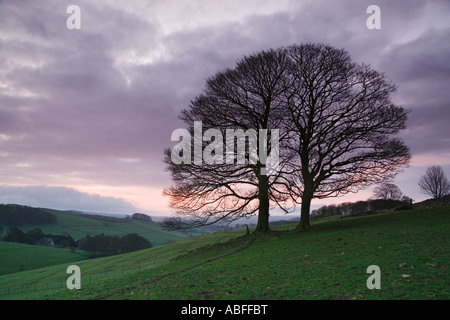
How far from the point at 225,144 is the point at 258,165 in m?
3.49

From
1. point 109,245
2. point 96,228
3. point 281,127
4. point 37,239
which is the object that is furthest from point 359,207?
point 96,228

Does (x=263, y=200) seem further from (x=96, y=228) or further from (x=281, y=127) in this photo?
(x=96, y=228)

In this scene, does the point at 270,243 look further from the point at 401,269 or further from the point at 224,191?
the point at 401,269

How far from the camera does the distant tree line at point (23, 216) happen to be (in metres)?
140

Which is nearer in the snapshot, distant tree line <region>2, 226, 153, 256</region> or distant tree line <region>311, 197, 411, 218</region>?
distant tree line <region>311, 197, 411, 218</region>

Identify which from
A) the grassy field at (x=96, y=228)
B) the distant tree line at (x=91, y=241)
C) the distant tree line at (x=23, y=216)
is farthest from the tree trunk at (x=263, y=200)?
the distant tree line at (x=23, y=216)

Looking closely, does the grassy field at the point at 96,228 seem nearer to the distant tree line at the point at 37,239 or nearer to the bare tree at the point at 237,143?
the distant tree line at the point at 37,239

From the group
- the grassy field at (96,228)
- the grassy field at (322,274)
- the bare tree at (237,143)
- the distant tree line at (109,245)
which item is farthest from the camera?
the grassy field at (96,228)

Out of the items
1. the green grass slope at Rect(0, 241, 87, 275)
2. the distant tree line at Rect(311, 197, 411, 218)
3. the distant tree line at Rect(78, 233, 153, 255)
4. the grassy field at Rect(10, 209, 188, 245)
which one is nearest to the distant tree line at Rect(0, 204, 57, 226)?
the grassy field at Rect(10, 209, 188, 245)

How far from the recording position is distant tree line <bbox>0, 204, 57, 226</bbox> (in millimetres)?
140438

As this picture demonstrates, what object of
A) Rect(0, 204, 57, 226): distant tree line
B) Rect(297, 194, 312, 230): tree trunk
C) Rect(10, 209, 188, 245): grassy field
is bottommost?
Rect(10, 209, 188, 245): grassy field

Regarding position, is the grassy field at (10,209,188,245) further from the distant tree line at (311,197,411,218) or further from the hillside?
the distant tree line at (311,197,411,218)

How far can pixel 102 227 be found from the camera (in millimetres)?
148875
